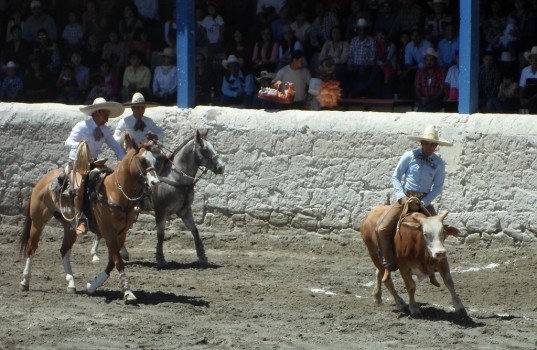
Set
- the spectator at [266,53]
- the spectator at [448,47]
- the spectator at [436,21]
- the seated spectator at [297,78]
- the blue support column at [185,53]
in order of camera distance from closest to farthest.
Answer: the blue support column at [185,53] → the spectator at [448,47] → the seated spectator at [297,78] → the spectator at [436,21] → the spectator at [266,53]

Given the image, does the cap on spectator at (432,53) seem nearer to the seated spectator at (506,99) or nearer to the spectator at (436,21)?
the spectator at (436,21)

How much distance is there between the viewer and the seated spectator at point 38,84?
2083 centimetres

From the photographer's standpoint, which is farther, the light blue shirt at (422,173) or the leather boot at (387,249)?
the light blue shirt at (422,173)

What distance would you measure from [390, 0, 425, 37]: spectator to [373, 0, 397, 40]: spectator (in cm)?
8

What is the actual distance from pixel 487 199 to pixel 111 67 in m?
7.95

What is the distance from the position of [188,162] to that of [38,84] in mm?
6801

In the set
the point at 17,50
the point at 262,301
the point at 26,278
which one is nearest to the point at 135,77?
the point at 17,50

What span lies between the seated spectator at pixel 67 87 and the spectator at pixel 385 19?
5.15 meters

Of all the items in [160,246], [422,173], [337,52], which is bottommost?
[160,246]

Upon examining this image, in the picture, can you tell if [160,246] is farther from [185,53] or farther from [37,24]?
[37,24]

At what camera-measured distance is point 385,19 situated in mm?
18625

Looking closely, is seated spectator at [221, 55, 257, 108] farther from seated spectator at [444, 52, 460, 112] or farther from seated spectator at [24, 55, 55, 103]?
seated spectator at [24, 55, 55, 103]

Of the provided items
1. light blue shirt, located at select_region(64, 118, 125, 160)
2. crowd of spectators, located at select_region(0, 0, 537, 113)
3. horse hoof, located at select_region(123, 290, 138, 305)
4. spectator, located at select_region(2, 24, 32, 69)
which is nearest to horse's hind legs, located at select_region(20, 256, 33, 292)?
light blue shirt, located at select_region(64, 118, 125, 160)

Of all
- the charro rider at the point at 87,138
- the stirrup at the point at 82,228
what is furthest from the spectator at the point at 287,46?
the stirrup at the point at 82,228
